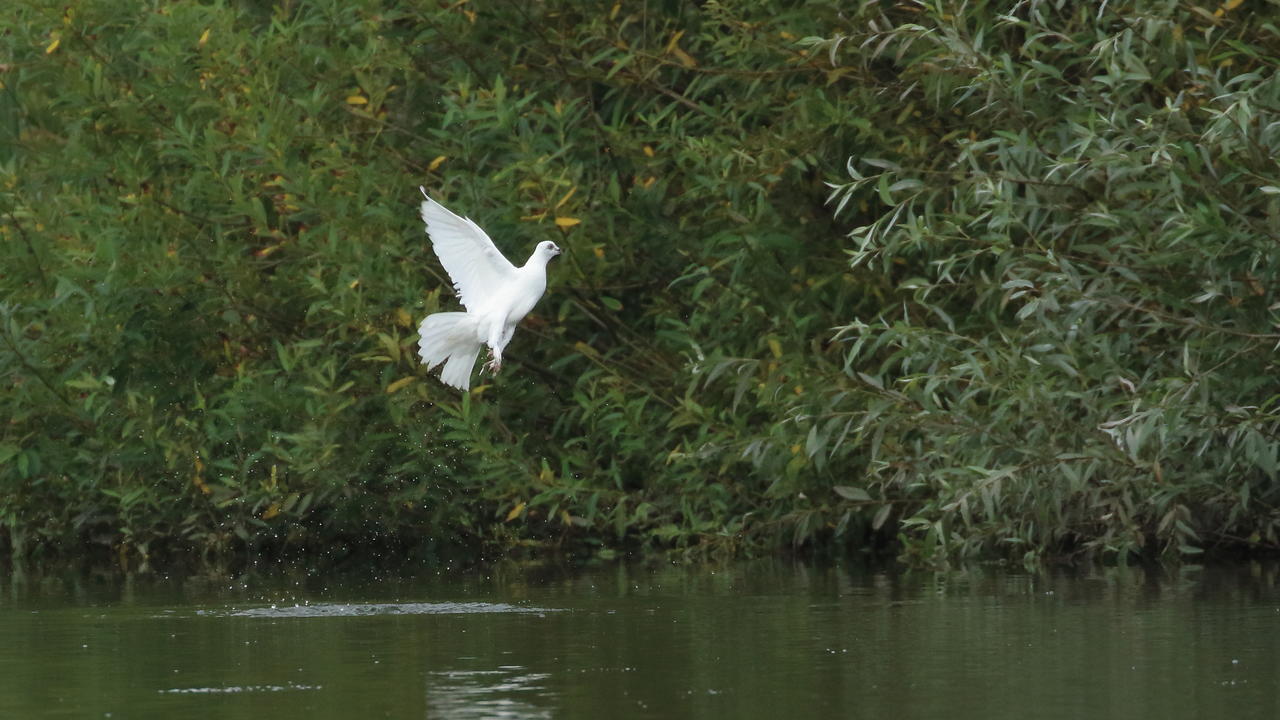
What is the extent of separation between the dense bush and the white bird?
1165mm

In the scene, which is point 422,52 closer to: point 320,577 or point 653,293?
point 653,293

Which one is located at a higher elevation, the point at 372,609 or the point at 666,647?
the point at 372,609

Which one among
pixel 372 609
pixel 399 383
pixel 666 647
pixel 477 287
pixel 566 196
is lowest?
pixel 666 647

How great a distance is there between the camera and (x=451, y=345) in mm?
13578

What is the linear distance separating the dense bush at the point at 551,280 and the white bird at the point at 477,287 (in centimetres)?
116

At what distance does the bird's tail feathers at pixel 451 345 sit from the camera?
13.3m

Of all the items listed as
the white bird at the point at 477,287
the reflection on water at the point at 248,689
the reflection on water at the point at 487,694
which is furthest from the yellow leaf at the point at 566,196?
the reflection on water at the point at 248,689

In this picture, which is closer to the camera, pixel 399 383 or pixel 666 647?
pixel 666 647

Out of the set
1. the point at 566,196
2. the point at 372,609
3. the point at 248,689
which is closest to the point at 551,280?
the point at 566,196

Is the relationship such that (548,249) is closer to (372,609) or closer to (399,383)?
(399,383)

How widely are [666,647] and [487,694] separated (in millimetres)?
1597

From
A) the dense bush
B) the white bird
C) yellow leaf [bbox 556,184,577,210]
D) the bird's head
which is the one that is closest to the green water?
the dense bush

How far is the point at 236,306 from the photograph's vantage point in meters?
15.3

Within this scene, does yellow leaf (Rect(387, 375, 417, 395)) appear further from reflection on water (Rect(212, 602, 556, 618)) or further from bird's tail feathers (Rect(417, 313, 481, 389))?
reflection on water (Rect(212, 602, 556, 618))
